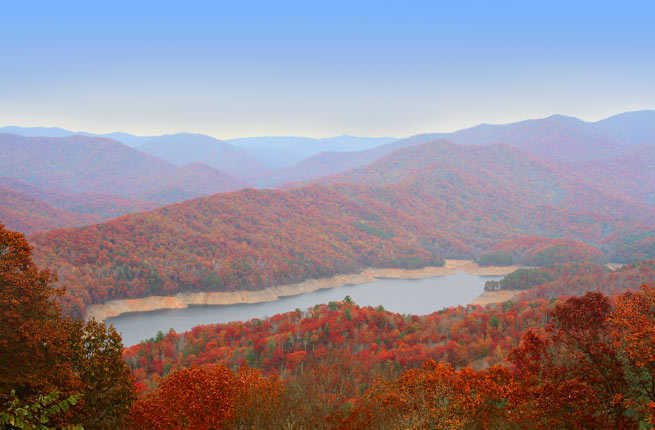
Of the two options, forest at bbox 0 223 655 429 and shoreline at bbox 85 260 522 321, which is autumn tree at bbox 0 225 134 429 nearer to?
forest at bbox 0 223 655 429

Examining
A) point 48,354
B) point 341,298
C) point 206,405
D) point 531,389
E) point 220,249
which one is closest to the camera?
point 206,405

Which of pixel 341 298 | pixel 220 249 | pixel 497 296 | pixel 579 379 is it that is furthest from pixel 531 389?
pixel 220 249

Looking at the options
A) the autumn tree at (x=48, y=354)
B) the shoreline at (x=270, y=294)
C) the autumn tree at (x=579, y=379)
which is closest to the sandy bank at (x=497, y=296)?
the shoreline at (x=270, y=294)

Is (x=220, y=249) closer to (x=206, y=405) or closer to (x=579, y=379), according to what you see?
(x=206, y=405)

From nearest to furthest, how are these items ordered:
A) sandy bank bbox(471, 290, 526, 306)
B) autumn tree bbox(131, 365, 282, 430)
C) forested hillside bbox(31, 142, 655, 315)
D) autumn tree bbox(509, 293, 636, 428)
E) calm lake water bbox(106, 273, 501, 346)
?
autumn tree bbox(509, 293, 636, 428)
autumn tree bbox(131, 365, 282, 430)
calm lake water bbox(106, 273, 501, 346)
forested hillside bbox(31, 142, 655, 315)
sandy bank bbox(471, 290, 526, 306)

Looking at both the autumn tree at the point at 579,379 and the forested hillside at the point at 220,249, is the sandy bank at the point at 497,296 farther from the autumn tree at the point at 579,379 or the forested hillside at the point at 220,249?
the autumn tree at the point at 579,379

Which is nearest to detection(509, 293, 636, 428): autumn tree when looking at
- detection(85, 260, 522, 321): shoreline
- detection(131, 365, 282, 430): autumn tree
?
detection(131, 365, 282, 430): autumn tree
